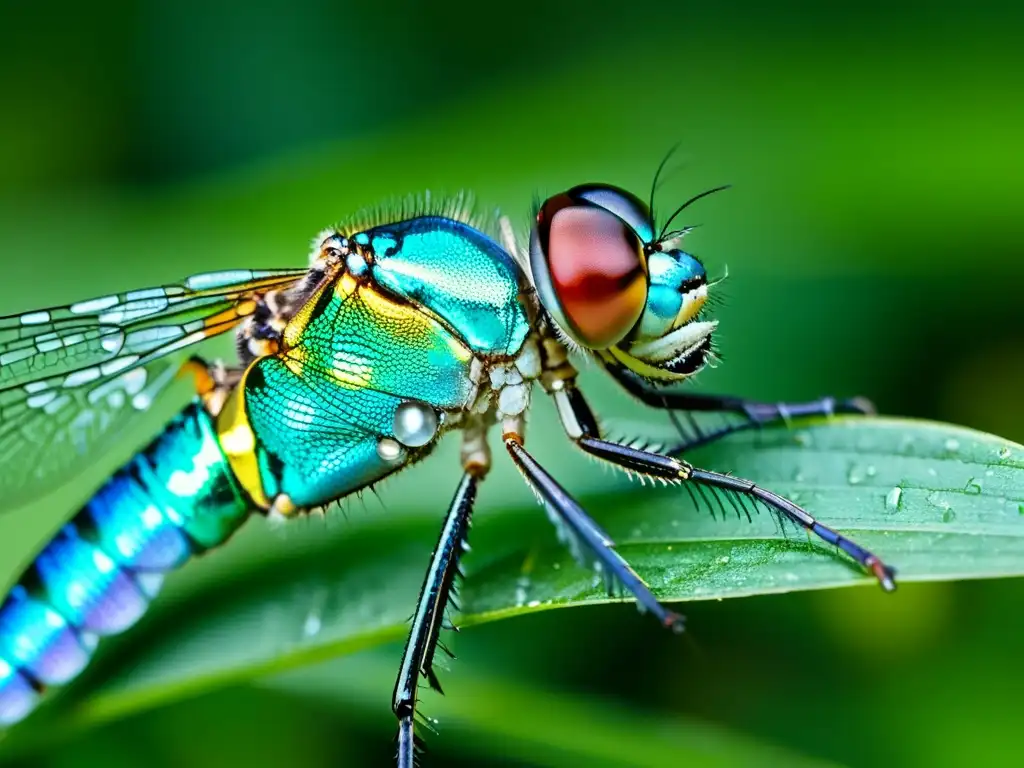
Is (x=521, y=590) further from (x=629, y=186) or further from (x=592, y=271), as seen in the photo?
(x=629, y=186)

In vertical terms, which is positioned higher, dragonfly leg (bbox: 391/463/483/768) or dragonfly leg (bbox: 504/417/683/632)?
dragonfly leg (bbox: 504/417/683/632)

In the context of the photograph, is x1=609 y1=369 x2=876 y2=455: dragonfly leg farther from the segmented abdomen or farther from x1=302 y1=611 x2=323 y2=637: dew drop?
the segmented abdomen

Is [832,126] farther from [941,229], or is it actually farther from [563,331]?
[563,331]

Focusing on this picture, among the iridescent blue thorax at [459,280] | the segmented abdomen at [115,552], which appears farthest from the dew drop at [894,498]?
the segmented abdomen at [115,552]

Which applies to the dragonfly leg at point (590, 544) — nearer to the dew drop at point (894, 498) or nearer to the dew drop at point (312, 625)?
the dew drop at point (894, 498)

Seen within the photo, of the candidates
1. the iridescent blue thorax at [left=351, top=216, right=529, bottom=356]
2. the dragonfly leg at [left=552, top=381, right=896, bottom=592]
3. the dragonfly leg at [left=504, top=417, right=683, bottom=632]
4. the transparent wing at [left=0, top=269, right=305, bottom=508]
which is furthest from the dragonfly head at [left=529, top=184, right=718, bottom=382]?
the transparent wing at [left=0, top=269, right=305, bottom=508]

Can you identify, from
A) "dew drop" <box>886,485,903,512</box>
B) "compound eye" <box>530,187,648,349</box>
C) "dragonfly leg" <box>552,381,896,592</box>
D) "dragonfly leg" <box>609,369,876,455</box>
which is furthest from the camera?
"dragonfly leg" <box>609,369,876,455</box>

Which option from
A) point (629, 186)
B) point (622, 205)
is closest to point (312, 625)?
point (622, 205)
